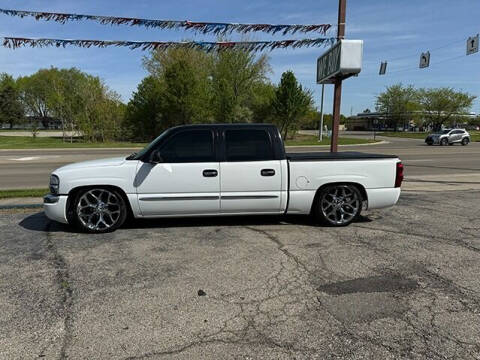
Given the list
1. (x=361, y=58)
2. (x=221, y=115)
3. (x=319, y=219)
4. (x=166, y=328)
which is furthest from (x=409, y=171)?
(x=221, y=115)

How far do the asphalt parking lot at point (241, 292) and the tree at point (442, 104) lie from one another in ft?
245

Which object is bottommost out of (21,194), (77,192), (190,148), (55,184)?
(21,194)

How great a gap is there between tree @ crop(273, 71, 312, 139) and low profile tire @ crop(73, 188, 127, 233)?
104 ft

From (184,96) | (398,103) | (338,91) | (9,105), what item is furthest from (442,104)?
(9,105)

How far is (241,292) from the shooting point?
3.46 metres

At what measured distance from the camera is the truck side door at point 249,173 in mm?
5410

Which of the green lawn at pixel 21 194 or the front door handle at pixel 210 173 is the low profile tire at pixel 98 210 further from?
the green lawn at pixel 21 194

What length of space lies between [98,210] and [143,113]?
33.8m

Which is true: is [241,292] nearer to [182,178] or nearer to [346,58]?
[182,178]

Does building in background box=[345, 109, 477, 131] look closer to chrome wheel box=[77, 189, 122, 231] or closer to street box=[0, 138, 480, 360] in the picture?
street box=[0, 138, 480, 360]

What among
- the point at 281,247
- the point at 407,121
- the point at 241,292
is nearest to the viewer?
the point at 241,292

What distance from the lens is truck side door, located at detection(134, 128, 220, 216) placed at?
5.28 m

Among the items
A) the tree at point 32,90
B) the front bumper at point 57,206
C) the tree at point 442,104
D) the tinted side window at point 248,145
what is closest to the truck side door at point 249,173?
the tinted side window at point 248,145

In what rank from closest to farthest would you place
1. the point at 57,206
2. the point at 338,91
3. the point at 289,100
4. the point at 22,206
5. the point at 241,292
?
the point at 241,292
the point at 57,206
the point at 22,206
the point at 338,91
the point at 289,100
